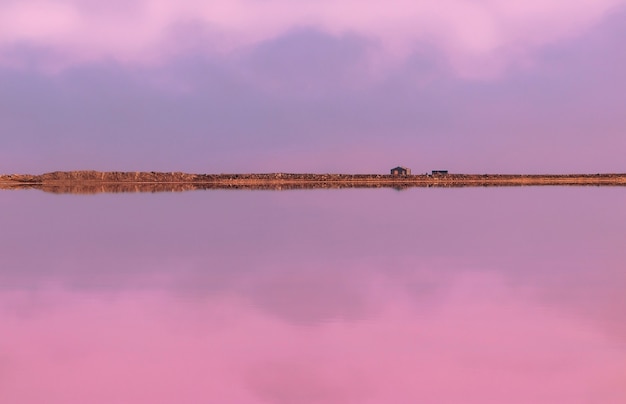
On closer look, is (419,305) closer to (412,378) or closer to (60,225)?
(412,378)

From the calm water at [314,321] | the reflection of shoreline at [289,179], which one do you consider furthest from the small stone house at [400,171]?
the calm water at [314,321]

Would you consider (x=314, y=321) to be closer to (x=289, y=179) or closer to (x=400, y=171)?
(x=400, y=171)

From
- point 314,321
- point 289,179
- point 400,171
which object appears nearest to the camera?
point 314,321

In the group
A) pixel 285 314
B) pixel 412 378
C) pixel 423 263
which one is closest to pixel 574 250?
pixel 423 263

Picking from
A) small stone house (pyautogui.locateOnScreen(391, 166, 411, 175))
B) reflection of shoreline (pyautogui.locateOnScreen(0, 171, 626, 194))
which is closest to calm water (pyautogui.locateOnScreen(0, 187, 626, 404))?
reflection of shoreline (pyautogui.locateOnScreen(0, 171, 626, 194))

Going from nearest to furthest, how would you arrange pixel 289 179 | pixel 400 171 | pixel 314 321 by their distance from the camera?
pixel 314 321, pixel 400 171, pixel 289 179

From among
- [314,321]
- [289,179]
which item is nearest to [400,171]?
[289,179]

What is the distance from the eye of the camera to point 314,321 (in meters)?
A: 10.2

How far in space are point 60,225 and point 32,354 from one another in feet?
64.7

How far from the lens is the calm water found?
745 cm

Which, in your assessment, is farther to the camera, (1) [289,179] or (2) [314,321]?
(1) [289,179]

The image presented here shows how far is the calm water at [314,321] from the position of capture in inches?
293

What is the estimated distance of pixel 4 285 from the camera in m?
13.4

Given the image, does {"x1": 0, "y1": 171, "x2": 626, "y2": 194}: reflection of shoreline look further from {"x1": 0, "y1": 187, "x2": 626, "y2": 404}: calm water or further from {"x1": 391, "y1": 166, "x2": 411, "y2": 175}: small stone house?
{"x1": 0, "y1": 187, "x2": 626, "y2": 404}: calm water
